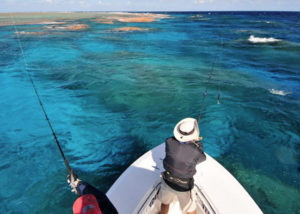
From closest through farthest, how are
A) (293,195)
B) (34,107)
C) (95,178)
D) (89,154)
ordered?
(293,195)
(95,178)
(89,154)
(34,107)

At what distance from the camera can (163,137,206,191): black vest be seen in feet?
8.25

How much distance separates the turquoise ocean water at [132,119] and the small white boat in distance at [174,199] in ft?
4.52

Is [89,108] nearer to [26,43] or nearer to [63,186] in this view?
[63,186]

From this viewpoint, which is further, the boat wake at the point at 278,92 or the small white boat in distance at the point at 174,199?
the boat wake at the point at 278,92

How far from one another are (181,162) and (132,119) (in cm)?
530

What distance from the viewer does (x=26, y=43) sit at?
68.6ft

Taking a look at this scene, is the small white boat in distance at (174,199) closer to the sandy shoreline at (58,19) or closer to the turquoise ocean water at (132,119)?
the turquoise ocean water at (132,119)

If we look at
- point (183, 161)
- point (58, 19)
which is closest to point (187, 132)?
point (183, 161)

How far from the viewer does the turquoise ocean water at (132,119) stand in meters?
4.99

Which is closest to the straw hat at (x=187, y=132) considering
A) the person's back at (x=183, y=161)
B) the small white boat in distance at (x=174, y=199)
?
the person's back at (x=183, y=161)

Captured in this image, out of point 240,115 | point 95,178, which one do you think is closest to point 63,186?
point 95,178

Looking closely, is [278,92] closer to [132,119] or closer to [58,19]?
[132,119]

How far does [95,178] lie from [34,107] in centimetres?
558

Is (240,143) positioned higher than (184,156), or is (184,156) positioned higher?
(184,156)
